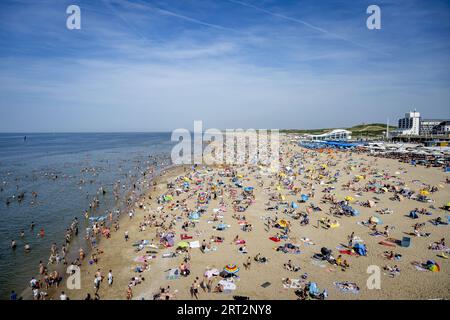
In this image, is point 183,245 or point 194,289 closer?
point 194,289

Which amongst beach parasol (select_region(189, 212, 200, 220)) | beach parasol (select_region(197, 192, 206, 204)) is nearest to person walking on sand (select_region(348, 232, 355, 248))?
beach parasol (select_region(189, 212, 200, 220))

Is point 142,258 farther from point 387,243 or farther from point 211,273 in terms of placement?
point 387,243

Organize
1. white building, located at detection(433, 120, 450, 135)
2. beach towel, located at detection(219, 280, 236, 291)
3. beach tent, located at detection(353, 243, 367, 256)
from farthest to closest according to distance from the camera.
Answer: white building, located at detection(433, 120, 450, 135) → beach tent, located at detection(353, 243, 367, 256) → beach towel, located at detection(219, 280, 236, 291)

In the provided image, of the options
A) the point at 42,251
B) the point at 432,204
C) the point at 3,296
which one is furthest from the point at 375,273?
the point at 42,251

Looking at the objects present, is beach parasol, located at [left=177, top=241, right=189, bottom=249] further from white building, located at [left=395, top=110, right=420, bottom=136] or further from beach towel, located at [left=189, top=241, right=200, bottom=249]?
white building, located at [left=395, top=110, right=420, bottom=136]

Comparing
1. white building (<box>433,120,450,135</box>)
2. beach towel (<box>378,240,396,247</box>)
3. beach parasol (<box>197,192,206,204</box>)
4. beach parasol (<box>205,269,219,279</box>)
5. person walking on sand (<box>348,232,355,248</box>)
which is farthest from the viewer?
white building (<box>433,120,450,135</box>)

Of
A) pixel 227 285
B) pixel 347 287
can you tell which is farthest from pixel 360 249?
pixel 227 285

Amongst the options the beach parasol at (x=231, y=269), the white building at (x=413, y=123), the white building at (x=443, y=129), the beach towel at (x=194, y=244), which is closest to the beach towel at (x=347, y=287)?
the beach parasol at (x=231, y=269)
